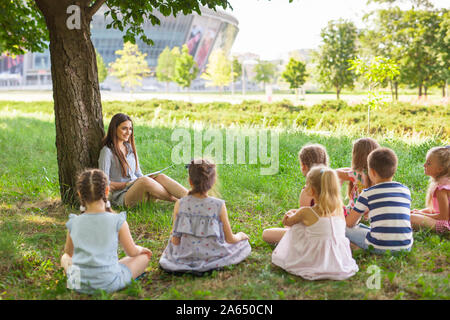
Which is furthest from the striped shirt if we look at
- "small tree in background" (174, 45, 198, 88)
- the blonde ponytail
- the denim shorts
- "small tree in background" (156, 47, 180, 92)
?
"small tree in background" (156, 47, 180, 92)

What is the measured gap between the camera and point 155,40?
175 feet

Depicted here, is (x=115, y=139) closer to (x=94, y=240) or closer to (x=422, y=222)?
(x=94, y=240)

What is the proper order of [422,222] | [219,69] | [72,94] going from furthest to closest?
[219,69] < [72,94] < [422,222]

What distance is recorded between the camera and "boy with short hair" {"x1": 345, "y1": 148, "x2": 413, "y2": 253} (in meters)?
3.23

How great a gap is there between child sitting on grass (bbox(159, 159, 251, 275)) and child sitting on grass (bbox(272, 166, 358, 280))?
54cm

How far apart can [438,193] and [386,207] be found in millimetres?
849

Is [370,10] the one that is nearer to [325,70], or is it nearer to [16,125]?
[325,70]

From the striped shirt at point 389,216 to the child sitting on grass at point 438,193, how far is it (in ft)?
2.04

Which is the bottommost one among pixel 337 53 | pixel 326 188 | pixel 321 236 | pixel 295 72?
pixel 321 236

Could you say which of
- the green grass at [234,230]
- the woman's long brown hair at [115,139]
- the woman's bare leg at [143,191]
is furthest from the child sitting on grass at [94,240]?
the woman's long brown hair at [115,139]

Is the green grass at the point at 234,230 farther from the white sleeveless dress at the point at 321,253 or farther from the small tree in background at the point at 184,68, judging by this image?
the small tree in background at the point at 184,68
